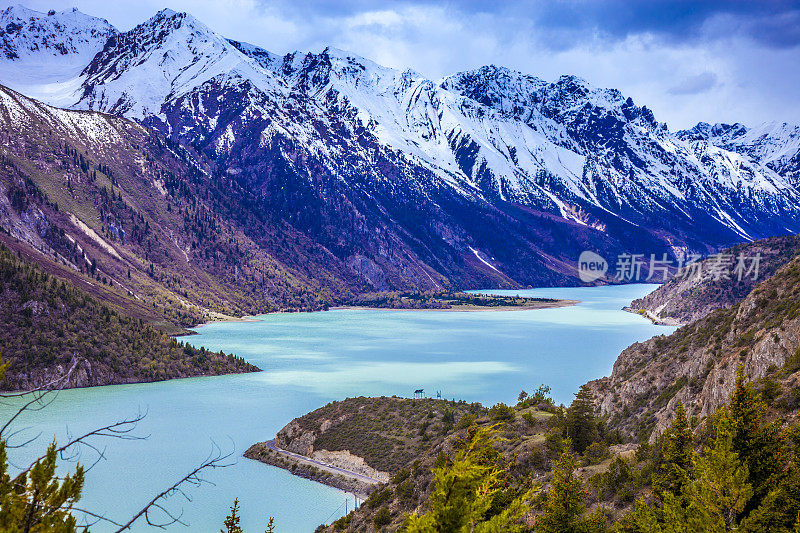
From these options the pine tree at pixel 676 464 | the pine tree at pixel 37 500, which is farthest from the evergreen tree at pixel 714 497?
the pine tree at pixel 37 500

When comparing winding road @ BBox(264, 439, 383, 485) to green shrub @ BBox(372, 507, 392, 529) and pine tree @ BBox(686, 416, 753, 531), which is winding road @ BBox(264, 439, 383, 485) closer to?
green shrub @ BBox(372, 507, 392, 529)

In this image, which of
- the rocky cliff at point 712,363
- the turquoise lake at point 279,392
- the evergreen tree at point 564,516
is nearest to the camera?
the evergreen tree at point 564,516

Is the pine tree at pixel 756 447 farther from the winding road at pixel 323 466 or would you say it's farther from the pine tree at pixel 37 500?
the winding road at pixel 323 466

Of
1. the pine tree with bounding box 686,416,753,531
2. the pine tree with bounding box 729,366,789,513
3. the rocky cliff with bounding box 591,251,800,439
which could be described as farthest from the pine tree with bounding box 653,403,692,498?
the rocky cliff with bounding box 591,251,800,439

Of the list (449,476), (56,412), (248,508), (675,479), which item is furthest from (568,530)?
(56,412)

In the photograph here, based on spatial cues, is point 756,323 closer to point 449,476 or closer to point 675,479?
point 675,479
